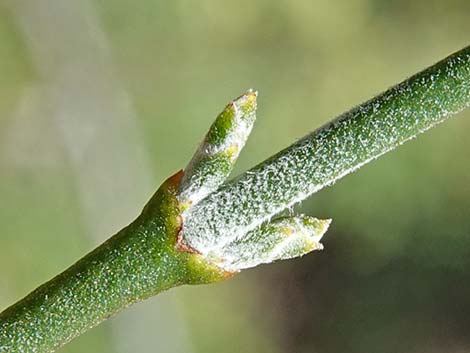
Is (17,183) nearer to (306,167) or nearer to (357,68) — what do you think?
(357,68)

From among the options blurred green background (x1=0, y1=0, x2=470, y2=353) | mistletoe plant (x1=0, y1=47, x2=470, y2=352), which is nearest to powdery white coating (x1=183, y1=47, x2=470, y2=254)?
mistletoe plant (x1=0, y1=47, x2=470, y2=352)

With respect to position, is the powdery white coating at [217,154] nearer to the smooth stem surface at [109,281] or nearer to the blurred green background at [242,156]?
the smooth stem surface at [109,281]

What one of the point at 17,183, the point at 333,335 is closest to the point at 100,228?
the point at 17,183

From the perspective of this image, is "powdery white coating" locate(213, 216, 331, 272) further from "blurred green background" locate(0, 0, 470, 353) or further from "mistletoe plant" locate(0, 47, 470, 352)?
"blurred green background" locate(0, 0, 470, 353)

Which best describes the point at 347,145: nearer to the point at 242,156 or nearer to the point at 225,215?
the point at 225,215

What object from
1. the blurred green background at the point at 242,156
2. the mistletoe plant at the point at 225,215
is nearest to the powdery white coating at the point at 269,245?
the mistletoe plant at the point at 225,215
